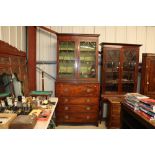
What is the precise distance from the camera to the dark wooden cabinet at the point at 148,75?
351 cm

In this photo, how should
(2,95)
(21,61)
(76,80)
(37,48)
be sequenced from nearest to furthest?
(2,95), (21,61), (76,80), (37,48)

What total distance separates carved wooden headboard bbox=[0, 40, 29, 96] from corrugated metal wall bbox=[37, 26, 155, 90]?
104cm

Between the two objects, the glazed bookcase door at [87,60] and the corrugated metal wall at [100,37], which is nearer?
the glazed bookcase door at [87,60]

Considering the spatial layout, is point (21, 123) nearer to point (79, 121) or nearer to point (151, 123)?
point (151, 123)

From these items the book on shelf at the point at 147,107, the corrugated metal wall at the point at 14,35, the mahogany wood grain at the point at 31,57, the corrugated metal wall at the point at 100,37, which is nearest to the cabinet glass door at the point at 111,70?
the corrugated metal wall at the point at 100,37

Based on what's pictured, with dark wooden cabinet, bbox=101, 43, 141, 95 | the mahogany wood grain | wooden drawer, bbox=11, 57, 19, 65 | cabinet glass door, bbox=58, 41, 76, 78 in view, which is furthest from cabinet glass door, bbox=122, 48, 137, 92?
wooden drawer, bbox=11, 57, 19, 65

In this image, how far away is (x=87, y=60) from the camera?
140 inches

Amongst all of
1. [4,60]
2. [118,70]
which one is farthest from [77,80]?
[4,60]

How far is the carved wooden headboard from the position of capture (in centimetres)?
196

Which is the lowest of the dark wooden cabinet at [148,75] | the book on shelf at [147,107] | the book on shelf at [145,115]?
the book on shelf at [145,115]

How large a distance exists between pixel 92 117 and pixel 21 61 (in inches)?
68.9

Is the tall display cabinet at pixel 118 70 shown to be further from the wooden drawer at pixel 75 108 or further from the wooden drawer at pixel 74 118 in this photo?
the wooden drawer at pixel 74 118

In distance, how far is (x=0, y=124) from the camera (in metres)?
1.37
